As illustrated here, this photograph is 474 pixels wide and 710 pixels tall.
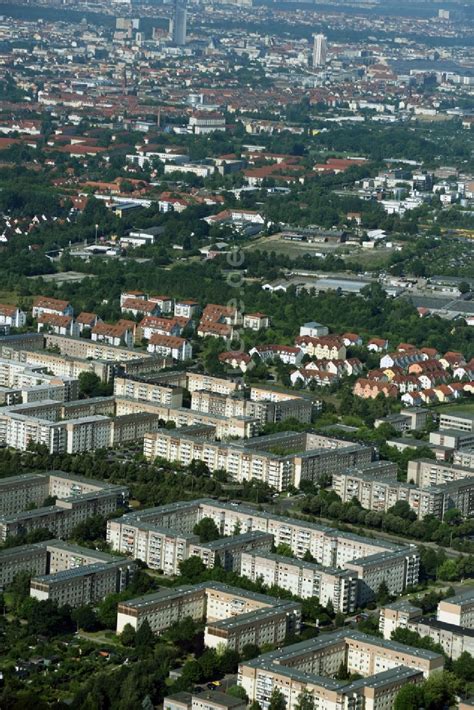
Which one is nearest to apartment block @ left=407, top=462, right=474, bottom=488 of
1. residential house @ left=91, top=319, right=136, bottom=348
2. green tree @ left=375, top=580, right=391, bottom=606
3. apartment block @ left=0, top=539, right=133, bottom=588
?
green tree @ left=375, top=580, right=391, bottom=606

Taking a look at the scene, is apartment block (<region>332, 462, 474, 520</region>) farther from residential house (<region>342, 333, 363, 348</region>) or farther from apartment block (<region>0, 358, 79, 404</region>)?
residential house (<region>342, 333, 363, 348</region>)

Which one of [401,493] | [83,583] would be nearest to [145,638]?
[83,583]

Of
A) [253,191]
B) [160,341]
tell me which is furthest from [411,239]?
[160,341]

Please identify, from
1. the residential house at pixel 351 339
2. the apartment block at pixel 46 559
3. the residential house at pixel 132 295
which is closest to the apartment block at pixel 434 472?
the apartment block at pixel 46 559

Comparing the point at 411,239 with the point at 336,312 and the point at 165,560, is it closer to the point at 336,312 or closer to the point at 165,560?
the point at 336,312

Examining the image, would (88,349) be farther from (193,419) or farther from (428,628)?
(428,628)
